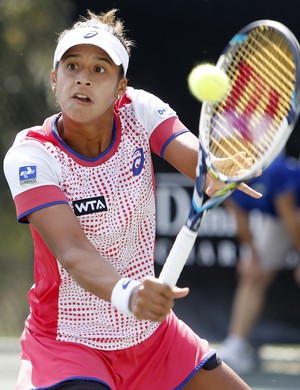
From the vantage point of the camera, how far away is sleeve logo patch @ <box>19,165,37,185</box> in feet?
11.6

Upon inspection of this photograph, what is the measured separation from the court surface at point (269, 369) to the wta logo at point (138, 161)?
9.36ft

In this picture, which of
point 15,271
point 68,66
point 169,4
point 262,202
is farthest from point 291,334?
point 68,66

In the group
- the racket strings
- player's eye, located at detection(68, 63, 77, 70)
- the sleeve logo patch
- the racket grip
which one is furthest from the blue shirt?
the racket grip

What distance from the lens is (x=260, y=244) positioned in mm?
6520

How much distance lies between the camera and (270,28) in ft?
11.4

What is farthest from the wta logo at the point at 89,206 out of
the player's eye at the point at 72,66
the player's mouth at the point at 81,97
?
the player's eye at the point at 72,66

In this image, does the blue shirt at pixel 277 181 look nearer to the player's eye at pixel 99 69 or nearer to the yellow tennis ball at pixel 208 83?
the player's eye at pixel 99 69

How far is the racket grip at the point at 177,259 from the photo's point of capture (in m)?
3.13

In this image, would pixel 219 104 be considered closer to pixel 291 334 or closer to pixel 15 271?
pixel 291 334

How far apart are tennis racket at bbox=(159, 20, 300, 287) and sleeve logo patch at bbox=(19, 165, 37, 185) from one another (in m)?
0.52

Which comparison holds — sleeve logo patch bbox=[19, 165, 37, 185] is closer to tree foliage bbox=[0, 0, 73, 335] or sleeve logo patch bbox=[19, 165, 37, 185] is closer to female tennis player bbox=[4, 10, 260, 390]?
female tennis player bbox=[4, 10, 260, 390]

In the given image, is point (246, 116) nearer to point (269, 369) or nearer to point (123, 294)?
point (123, 294)

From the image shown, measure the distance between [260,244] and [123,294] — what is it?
341cm

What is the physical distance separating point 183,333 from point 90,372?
441mm
